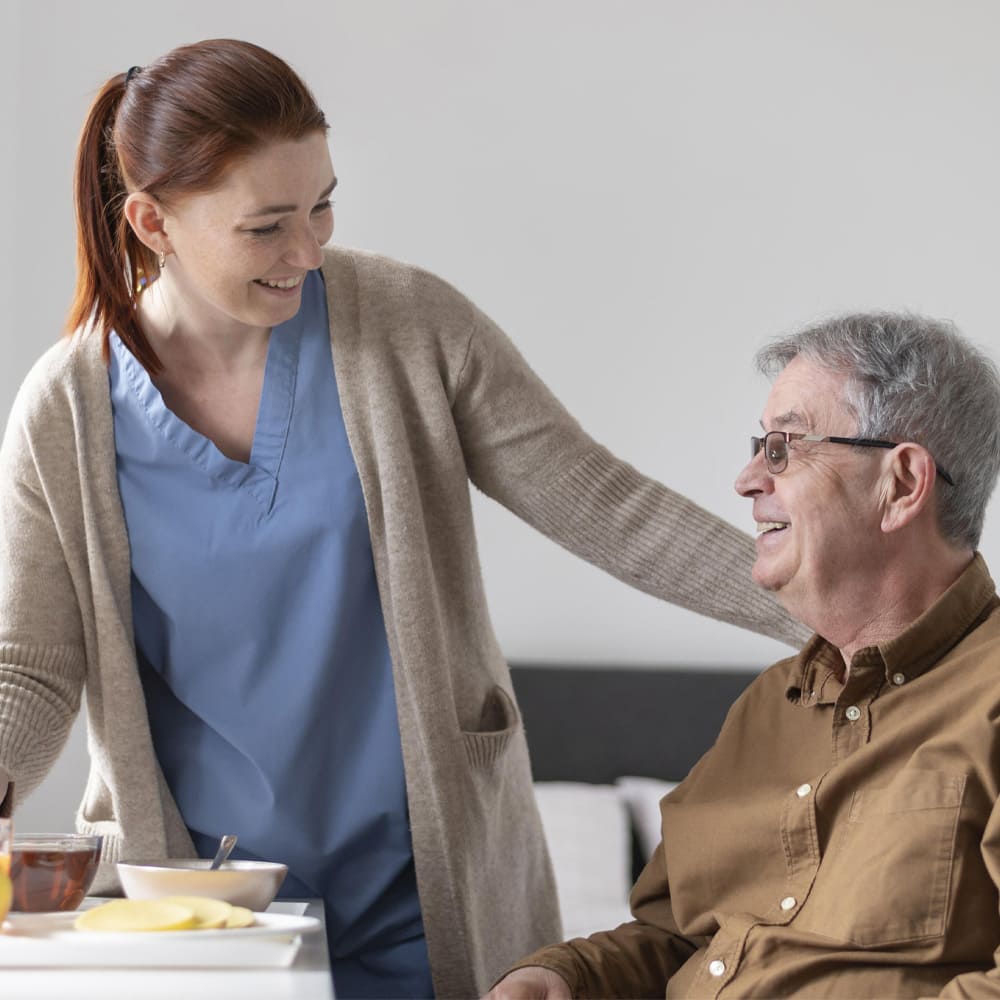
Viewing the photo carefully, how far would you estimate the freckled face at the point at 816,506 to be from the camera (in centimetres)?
136

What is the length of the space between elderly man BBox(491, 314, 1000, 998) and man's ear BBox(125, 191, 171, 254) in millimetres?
686

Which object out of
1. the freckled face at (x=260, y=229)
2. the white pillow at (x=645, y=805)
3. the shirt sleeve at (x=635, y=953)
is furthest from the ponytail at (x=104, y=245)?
the white pillow at (x=645, y=805)

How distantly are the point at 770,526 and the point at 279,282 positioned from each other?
0.59 m

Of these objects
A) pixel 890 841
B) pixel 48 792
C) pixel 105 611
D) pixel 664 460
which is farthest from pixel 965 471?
pixel 48 792

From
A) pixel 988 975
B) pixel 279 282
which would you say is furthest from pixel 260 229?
pixel 988 975

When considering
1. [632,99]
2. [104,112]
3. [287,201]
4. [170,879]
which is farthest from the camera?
[632,99]

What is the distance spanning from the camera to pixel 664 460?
371 centimetres

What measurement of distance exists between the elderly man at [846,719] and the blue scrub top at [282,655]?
30 centimetres

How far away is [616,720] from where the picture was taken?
3.51m

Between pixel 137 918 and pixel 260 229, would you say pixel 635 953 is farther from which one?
pixel 260 229

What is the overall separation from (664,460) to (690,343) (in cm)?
32

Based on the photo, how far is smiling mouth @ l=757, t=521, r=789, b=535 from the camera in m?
1.41

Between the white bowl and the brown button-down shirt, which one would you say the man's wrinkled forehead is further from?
the white bowl

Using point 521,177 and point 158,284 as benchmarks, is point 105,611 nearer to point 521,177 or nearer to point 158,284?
point 158,284
